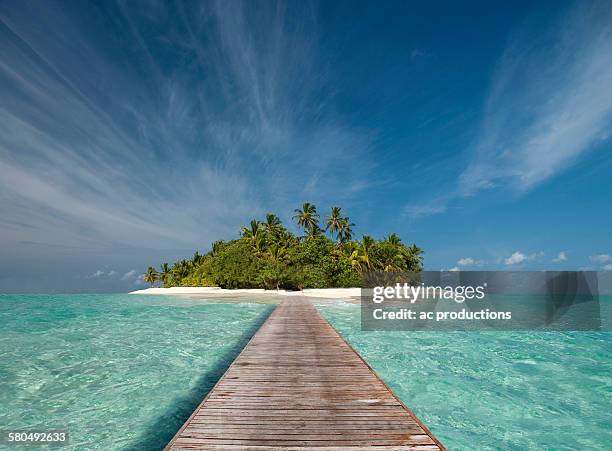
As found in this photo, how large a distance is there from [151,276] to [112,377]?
211ft

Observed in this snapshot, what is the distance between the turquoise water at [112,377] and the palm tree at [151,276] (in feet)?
173

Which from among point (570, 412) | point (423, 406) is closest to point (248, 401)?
point (423, 406)

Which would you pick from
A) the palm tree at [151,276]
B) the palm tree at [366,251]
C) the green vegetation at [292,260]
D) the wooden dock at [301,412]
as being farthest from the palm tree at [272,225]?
the wooden dock at [301,412]

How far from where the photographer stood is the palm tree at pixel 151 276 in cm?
6600

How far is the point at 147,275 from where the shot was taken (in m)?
66.8

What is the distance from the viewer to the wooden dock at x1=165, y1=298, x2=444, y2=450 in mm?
3490

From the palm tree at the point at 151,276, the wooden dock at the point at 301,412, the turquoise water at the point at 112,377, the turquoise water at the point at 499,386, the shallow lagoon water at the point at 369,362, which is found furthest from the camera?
the palm tree at the point at 151,276

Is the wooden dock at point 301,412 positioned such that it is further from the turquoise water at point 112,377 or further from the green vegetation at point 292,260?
the green vegetation at point 292,260

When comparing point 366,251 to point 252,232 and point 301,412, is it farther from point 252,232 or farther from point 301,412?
point 301,412

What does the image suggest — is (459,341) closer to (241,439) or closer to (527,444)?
(527,444)

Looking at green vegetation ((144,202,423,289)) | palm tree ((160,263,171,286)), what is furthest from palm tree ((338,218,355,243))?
palm tree ((160,263,171,286))

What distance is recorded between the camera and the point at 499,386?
865cm

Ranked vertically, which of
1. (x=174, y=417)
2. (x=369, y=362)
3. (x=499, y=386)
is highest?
(x=369, y=362)

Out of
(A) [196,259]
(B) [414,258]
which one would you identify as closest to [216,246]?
(A) [196,259]
